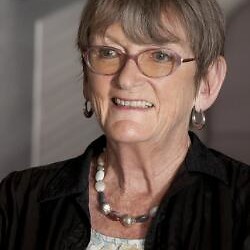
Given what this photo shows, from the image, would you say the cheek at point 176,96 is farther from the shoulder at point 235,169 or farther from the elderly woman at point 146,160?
the shoulder at point 235,169

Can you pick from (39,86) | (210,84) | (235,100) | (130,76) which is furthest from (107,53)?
(39,86)

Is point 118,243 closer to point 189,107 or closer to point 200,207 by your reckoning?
point 200,207

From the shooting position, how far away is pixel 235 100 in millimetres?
1698

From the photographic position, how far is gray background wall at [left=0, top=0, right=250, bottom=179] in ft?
6.41

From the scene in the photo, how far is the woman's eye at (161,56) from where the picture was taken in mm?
1043

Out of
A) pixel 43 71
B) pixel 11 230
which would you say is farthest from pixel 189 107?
pixel 43 71

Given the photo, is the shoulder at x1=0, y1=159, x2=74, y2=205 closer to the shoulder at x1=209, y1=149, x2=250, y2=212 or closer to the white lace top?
the white lace top

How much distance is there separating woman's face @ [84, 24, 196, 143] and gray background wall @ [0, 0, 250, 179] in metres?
0.84

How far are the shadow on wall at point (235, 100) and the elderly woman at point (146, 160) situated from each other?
1.76ft

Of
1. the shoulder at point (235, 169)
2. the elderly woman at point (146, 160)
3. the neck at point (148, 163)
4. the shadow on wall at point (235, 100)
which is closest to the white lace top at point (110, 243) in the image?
the elderly woman at point (146, 160)

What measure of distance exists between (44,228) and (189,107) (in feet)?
1.24

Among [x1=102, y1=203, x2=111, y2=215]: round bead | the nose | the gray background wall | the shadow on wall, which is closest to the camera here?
the nose

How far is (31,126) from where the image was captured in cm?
204

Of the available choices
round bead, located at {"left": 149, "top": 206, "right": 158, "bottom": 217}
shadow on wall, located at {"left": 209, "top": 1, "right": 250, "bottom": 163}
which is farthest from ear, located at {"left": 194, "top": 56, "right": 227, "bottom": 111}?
shadow on wall, located at {"left": 209, "top": 1, "right": 250, "bottom": 163}
